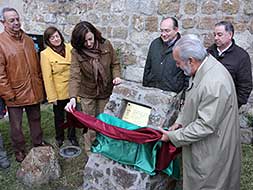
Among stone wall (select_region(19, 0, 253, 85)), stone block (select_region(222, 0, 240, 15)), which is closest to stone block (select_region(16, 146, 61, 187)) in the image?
stone wall (select_region(19, 0, 253, 85))

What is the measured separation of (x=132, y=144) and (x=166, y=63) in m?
0.92

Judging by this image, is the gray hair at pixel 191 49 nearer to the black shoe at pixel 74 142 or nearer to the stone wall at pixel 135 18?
the stone wall at pixel 135 18

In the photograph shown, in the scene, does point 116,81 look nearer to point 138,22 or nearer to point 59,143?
Answer: point 59,143

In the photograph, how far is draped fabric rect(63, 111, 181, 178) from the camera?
108 inches

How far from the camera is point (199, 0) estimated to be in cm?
430

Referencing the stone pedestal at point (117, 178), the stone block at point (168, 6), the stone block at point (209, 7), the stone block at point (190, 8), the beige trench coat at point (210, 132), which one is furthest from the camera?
the stone block at point (168, 6)

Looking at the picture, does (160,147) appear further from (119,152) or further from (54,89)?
(54,89)

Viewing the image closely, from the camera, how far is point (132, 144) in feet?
Result: 9.61

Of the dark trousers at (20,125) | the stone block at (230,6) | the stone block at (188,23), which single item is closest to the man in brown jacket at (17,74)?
the dark trousers at (20,125)

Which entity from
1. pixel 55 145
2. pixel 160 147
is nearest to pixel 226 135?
pixel 160 147

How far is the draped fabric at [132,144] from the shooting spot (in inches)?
108

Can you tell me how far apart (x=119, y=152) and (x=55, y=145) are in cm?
165

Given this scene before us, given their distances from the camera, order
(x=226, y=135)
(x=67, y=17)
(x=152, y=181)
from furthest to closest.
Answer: (x=67, y=17), (x=152, y=181), (x=226, y=135)

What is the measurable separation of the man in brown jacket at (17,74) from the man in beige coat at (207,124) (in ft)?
6.40
